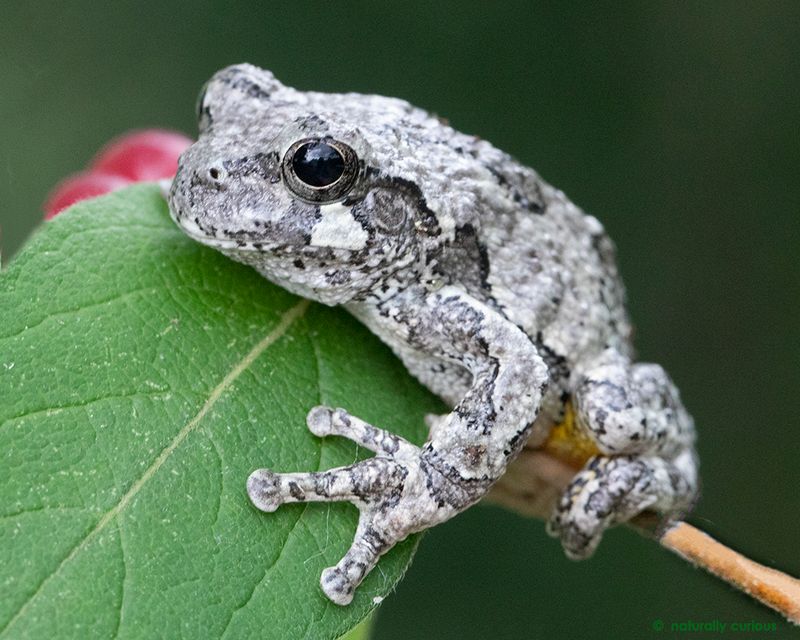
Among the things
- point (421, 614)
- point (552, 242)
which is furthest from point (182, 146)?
point (421, 614)

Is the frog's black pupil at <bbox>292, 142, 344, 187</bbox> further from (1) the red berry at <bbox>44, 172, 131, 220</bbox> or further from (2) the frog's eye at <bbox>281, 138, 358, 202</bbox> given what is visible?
(1) the red berry at <bbox>44, 172, 131, 220</bbox>

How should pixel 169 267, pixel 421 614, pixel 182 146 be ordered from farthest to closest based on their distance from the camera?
pixel 421 614
pixel 182 146
pixel 169 267

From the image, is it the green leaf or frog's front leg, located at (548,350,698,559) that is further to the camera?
frog's front leg, located at (548,350,698,559)

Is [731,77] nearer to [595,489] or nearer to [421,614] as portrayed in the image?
[421,614]

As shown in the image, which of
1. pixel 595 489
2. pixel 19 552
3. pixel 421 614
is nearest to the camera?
pixel 19 552

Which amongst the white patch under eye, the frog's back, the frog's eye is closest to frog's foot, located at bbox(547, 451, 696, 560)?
the frog's back

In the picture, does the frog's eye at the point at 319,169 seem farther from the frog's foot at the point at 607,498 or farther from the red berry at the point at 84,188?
the frog's foot at the point at 607,498

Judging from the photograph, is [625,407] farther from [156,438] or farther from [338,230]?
[156,438]
